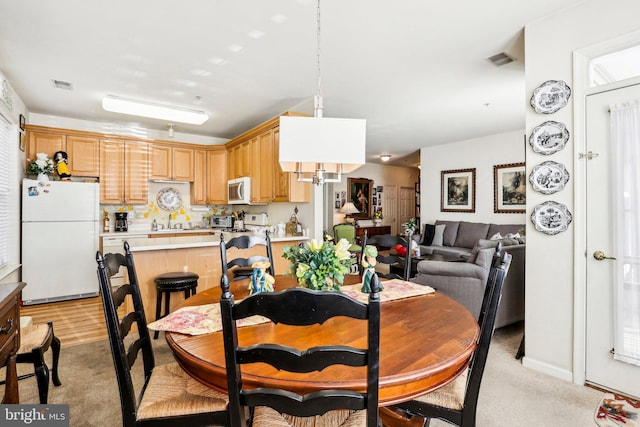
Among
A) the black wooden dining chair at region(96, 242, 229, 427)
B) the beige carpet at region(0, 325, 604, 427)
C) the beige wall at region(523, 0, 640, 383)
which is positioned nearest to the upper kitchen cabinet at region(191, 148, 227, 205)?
the beige carpet at region(0, 325, 604, 427)

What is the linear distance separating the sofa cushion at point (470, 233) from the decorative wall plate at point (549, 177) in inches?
146

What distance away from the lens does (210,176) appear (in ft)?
18.8

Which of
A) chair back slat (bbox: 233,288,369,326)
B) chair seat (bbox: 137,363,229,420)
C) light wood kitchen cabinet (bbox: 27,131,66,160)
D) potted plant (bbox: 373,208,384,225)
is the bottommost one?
chair seat (bbox: 137,363,229,420)

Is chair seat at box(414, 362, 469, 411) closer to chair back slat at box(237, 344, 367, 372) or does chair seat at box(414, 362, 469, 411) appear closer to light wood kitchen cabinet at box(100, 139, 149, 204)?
chair back slat at box(237, 344, 367, 372)

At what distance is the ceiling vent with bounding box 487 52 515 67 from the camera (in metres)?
2.96

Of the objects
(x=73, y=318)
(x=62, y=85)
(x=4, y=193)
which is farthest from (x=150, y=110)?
(x=73, y=318)

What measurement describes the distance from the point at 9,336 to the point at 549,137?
339 cm

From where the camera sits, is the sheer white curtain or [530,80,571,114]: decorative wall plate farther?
[530,80,571,114]: decorative wall plate

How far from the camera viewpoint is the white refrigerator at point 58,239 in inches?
163

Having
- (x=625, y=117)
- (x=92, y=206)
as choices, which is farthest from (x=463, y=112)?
(x=92, y=206)

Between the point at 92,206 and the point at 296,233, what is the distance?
2908mm

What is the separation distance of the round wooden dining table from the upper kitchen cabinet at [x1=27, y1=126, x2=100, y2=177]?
4670 mm

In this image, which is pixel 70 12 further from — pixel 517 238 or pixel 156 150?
pixel 517 238

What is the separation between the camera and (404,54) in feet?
9.61
